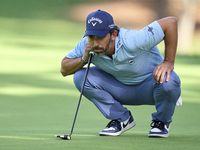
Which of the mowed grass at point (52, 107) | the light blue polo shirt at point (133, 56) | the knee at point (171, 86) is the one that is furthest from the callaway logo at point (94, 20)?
the mowed grass at point (52, 107)

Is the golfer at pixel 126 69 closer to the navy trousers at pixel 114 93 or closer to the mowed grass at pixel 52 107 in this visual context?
the navy trousers at pixel 114 93

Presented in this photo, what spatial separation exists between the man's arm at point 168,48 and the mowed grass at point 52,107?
1.44 feet

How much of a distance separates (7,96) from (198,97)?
222 cm

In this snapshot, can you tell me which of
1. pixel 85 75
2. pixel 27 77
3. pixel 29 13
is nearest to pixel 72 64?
pixel 85 75

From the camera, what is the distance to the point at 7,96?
616 centimetres

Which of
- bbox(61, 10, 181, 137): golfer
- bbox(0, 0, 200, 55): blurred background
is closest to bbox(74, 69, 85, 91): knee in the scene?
bbox(61, 10, 181, 137): golfer

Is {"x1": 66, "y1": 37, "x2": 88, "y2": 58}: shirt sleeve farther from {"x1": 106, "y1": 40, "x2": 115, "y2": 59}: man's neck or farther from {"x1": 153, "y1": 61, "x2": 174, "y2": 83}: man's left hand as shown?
{"x1": 153, "y1": 61, "x2": 174, "y2": 83}: man's left hand

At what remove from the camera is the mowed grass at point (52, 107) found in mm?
3375

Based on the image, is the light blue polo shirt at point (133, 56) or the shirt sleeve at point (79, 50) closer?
the light blue polo shirt at point (133, 56)

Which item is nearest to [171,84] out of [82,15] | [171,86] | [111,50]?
[171,86]

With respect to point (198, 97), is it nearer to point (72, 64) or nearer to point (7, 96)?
point (7, 96)

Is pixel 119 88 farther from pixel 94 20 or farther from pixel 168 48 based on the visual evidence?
pixel 94 20

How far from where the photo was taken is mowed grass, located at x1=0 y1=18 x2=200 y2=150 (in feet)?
11.1

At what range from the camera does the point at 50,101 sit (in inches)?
233
